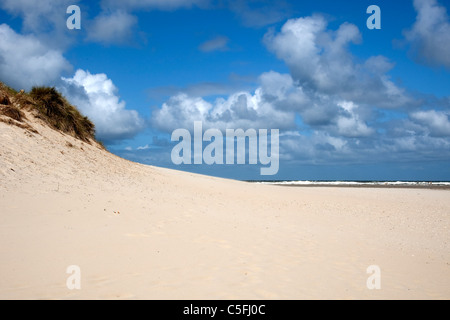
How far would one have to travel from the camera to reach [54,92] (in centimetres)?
1788

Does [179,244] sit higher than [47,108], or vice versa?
[47,108]

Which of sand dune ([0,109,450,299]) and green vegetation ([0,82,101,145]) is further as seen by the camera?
green vegetation ([0,82,101,145])

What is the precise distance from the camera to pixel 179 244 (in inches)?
287

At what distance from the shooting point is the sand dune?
520 centimetres

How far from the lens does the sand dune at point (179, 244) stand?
5195mm

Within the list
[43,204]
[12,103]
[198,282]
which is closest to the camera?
[198,282]

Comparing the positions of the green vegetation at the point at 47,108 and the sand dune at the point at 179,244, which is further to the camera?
the green vegetation at the point at 47,108

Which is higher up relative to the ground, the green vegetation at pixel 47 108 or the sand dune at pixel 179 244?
the green vegetation at pixel 47 108

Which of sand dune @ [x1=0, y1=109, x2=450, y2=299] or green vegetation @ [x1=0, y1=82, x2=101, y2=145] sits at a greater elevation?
green vegetation @ [x1=0, y1=82, x2=101, y2=145]

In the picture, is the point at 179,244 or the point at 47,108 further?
the point at 47,108
